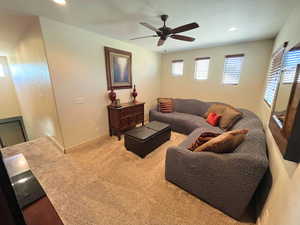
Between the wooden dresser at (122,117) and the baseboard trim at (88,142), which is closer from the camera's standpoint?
the baseboard trim at (88,142)

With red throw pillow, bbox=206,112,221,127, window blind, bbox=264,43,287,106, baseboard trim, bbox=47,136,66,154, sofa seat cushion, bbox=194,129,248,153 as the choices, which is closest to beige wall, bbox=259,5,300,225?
sofa seat cushion, bbox=194,129,248,153

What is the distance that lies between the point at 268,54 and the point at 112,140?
4.51 m

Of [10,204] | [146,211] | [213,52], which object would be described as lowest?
[146,211]

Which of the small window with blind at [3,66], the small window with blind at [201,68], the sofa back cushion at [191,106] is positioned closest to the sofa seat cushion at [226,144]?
the sofa back cushion at [191,106]

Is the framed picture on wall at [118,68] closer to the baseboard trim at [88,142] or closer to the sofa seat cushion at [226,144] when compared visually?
the baseboard trim at [88,142]

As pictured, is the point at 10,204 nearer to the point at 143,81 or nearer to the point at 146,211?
the point at 146,211

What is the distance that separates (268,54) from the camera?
3125mm

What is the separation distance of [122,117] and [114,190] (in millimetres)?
1743

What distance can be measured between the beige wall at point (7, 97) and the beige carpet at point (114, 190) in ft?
11.1

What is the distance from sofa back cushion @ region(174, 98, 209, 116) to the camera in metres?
3.89

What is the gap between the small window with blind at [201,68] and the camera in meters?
4.04

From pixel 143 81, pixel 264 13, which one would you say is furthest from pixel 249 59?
pixel 143 81

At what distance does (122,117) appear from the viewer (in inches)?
126

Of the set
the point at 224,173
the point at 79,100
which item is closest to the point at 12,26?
the point at 79,100
